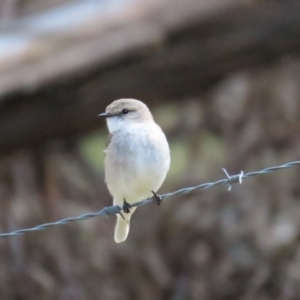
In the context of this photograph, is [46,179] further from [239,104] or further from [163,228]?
[239,104]

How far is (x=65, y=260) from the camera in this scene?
11234 millimetres

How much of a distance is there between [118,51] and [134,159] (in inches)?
118

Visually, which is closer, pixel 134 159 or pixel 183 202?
pixel 134 159

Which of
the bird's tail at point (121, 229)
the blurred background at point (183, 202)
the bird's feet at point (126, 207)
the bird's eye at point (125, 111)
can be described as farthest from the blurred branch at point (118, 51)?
the bird's feet at point (126, 207)

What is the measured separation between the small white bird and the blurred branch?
7.99 ft

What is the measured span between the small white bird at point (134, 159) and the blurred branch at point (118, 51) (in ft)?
7.99

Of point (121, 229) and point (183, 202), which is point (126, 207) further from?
point (183, 202)

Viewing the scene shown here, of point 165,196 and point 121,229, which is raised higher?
point 165,196

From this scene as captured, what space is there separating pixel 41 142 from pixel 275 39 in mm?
3110

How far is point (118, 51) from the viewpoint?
9.00 m

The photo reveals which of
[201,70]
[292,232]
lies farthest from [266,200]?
[201,70]

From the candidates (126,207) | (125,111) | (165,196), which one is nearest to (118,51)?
(125,111)

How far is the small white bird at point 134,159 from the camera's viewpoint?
244 inches

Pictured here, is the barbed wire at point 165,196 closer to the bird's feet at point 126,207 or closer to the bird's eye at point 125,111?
the bird's feet at point 126,207
